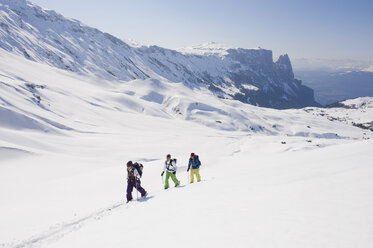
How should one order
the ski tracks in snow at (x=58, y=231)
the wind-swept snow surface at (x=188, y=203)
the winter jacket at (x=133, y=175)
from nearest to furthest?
the wind-swept snow surface at (x=188, y=203)
the ski tracks in snow at (x=58, y=231)
the winter jacket at (x=133, y=175)

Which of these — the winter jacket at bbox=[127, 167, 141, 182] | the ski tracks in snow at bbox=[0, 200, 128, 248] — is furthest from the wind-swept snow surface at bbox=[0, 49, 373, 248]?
the winter jacket at bbox=[127, 167, 141, 182]

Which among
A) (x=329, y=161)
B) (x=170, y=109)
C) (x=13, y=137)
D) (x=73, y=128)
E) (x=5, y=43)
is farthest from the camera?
A: (x=5, y=43)

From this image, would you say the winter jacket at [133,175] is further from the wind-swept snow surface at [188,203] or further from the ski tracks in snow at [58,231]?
the ski tracks in snow at [58,231]

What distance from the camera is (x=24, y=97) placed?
58.6 m

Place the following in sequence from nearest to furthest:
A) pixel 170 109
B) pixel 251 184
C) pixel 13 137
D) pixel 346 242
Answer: pixel 346 242
pixel 251 184
pixel 13 137
pixel 170 109

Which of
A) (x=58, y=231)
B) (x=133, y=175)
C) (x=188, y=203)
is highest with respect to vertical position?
(x=133, y=175)

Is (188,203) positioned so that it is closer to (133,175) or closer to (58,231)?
(133,175)

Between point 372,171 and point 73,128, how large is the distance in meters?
51.8

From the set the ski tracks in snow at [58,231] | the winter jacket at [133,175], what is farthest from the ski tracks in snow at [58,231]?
the winter jacket at [133,175]

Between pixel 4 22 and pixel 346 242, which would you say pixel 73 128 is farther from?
pixel 4 22

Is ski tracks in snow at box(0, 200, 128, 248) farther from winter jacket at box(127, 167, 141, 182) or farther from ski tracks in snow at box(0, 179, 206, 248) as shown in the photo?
winter jacket at box(127, 167, 141, 182)

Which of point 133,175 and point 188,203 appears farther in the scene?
point 133,175

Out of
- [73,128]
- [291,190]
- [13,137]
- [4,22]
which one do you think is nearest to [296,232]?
[291,190]

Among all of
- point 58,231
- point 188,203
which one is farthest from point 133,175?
point 188,203
